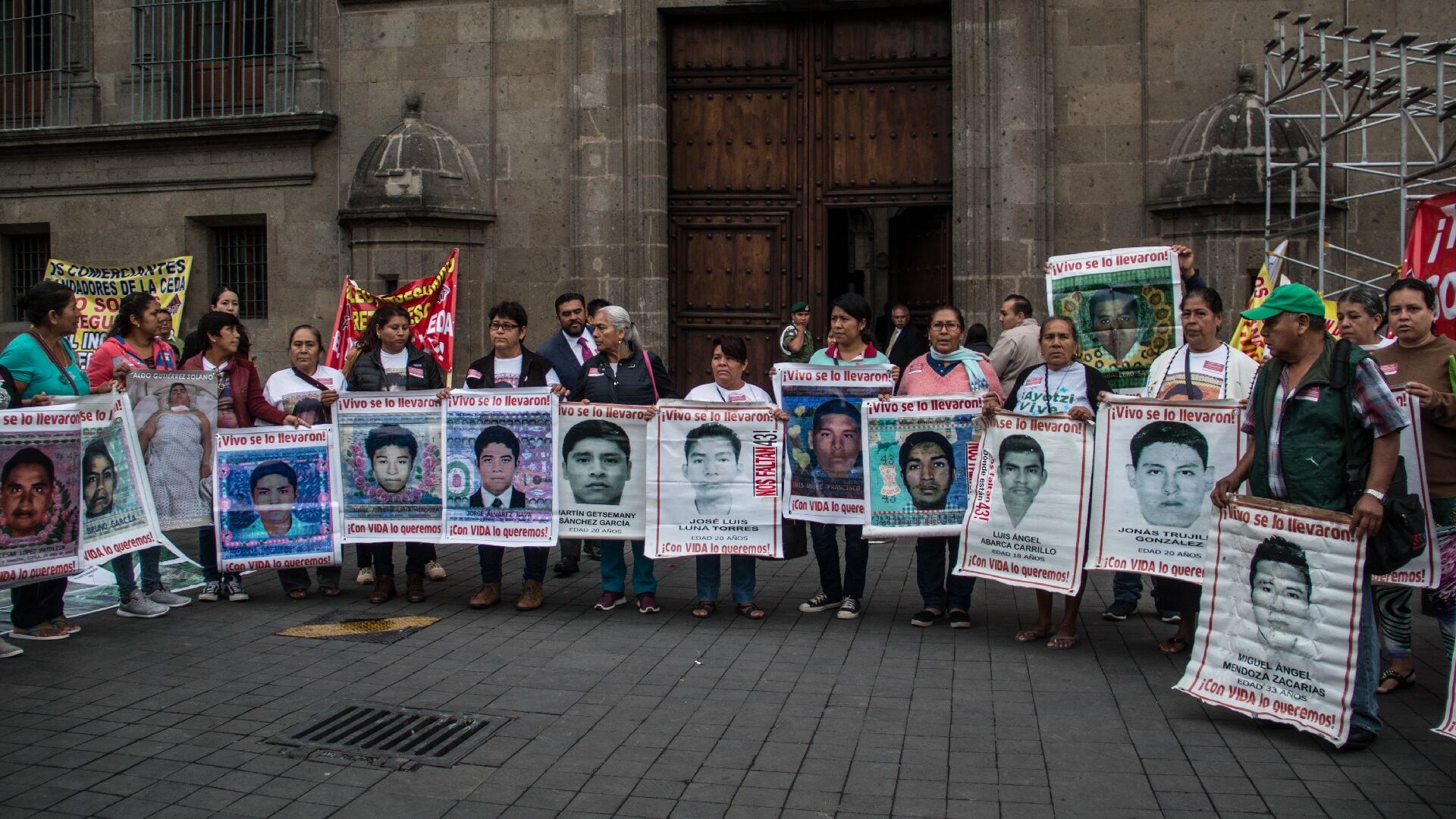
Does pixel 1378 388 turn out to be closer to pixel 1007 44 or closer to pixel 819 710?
pixel 819 710

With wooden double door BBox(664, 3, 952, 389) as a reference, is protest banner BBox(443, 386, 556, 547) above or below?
below

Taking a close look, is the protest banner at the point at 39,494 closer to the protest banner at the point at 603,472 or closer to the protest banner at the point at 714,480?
the protest banner at the point at 603,472

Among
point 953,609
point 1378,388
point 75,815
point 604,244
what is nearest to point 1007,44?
point 604,244

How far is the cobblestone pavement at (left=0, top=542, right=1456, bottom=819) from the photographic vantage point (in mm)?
5027

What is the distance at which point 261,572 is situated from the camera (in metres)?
10.0

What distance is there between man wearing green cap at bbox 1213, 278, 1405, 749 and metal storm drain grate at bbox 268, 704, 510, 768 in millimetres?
3687

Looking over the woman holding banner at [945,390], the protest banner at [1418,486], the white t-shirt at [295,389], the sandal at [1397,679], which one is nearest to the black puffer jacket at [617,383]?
the white t-shirt at [295,389]

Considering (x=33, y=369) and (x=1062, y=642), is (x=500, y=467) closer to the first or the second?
(x=33, y=369)

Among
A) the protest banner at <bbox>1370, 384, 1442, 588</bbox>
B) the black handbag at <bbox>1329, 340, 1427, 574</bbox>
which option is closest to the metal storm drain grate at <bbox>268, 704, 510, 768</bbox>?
the black handbag at <bbox>1329, 340, 1427, 574</bbox>

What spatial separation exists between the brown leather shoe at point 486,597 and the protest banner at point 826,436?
206cm

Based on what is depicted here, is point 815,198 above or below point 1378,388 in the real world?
above

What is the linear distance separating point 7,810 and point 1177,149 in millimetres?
11286

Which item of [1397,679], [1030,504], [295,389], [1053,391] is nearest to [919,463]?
[1030,504]

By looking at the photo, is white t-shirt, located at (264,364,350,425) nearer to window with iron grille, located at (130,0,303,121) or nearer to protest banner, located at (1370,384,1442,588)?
protest banner, located at (1370,384,1442,588)
